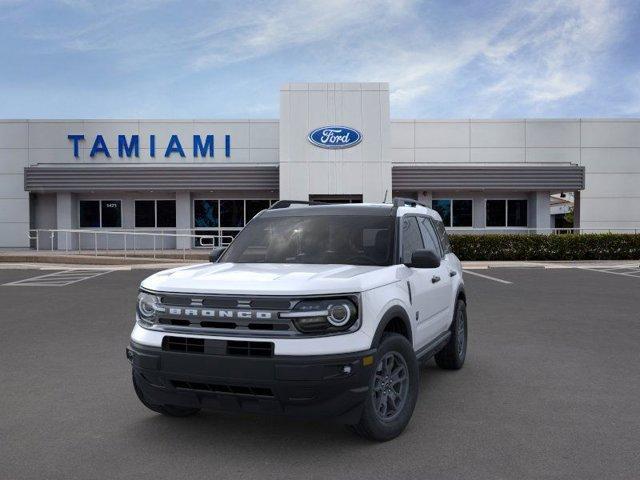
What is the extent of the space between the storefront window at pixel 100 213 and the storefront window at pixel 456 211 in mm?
15123

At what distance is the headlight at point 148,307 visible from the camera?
14.4 feet

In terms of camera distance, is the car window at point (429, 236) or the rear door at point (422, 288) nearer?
the rear door at point (422, 288)

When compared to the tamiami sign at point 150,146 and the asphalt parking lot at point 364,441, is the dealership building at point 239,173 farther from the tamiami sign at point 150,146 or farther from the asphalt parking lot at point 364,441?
the asphalt parking lot at point 364,441

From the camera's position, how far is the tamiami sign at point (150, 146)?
95.1 ft

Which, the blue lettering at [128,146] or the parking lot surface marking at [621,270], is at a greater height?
the blue lettering at [128,146]

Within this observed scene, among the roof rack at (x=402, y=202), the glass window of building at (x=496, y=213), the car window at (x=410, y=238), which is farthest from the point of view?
the glass window of building at (x=496, y=213)

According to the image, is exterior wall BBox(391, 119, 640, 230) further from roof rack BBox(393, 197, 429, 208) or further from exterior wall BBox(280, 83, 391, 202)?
roof rack BBox(393, 197, 429, 208)

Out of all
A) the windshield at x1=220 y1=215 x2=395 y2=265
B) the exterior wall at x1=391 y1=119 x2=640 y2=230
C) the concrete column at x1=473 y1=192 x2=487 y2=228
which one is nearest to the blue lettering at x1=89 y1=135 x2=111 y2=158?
the exterior wall at x1=391 y1=119 x2=640 y2=230

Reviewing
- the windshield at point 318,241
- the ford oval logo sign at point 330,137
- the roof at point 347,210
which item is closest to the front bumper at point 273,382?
the windshield at point 318,241

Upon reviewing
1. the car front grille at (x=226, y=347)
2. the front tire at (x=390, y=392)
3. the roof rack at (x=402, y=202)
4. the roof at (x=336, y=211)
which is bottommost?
the front tire at (x=390, y=392)

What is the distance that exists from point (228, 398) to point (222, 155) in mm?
25992

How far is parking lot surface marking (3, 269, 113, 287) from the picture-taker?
53.5ft

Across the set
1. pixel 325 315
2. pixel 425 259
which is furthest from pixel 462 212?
pixel 325 315

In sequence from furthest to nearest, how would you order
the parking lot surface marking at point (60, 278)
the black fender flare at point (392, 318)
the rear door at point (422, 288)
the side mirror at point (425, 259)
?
the parking lot surface marking at point (60, 278)
the rear door at point (422, 288)
the side mirror at point (425, 259)
the black fender flare at point (392, 318)
